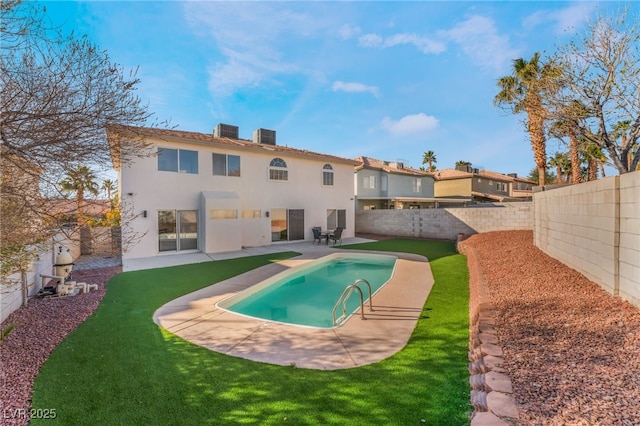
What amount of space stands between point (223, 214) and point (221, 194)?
135 centimetres

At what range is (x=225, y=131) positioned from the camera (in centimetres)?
2312

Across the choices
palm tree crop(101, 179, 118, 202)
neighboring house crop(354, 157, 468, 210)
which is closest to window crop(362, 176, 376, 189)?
neighboring house crop(354, 157, 468, 210)

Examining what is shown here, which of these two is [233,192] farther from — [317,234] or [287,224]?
[317,234]

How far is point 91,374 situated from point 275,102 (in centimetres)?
2106

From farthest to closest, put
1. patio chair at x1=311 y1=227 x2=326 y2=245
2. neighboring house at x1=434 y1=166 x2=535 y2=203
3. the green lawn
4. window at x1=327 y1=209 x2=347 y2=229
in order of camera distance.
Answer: neighboring house at x1=434 y1=166 x2=535 y2=203
window at x1=327 y1=209 x2=347 y2=229
patio chair at x1=311 y1=227 x2=326 y2=245
the green lawn

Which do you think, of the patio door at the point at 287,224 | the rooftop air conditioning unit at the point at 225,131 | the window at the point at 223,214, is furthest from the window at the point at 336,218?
the rooftop air conditioning unit at the point at 225,131

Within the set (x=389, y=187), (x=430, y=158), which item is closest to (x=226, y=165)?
(x=389, y=187)

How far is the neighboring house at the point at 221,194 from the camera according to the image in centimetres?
1638

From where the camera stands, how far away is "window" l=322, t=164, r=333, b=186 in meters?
24.8

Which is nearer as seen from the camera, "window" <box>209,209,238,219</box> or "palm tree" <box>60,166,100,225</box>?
"palm tree" <box>60,166,100,225</box>

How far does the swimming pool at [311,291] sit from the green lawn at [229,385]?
106 inches

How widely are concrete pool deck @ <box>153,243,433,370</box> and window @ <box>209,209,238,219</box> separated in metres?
9.12

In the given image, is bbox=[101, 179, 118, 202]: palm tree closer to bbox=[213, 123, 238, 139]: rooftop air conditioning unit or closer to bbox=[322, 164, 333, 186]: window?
bbox=[213, 123, 238, 139]: rooftop air conditioning unit

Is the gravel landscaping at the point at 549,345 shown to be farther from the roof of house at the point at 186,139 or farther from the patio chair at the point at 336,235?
the patio chair at the point at 336,235
